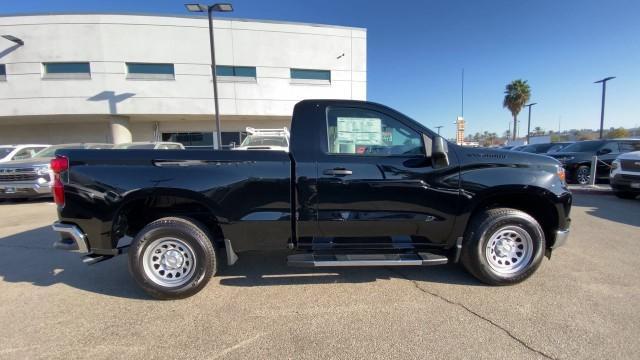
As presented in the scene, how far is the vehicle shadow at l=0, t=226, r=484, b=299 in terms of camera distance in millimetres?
3258

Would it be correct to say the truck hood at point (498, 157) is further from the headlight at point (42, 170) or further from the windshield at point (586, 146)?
the windshield at point (586, 146)

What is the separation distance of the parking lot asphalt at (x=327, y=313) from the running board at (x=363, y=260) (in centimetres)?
37

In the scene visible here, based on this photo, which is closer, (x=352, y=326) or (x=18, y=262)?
(x=352, y=326)

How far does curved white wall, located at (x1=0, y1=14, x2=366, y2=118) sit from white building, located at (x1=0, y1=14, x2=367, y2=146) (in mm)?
58

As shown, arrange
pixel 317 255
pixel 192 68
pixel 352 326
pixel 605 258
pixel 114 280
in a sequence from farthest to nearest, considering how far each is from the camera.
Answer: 1. pixel 192 68
2. pixel 605 258
3. pixel 114 280
4. pixel 317 255
5. pixel 352 326

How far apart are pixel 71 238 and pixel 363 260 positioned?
2962 millimetres

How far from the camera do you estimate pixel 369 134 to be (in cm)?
313

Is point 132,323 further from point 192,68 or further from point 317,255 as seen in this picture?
point 192,68

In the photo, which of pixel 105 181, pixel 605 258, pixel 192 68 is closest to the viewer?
Answer: pixel 105 181

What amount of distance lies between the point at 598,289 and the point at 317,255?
2993 mm

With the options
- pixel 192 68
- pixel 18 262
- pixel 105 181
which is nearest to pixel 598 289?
pixel 105 181

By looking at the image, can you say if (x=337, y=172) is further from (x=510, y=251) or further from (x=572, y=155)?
(x=572, y=155)

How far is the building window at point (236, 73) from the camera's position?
17844 millimetres

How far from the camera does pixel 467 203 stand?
3.06 meters
